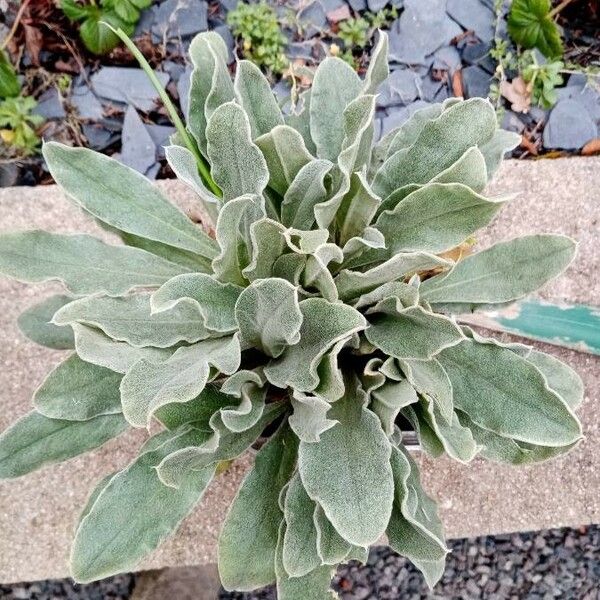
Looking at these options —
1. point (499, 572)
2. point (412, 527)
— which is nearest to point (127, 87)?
point (412, 527)

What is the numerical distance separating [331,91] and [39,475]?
0.88m

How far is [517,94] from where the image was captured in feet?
6.22

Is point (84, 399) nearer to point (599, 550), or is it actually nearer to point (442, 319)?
point (442, 319)

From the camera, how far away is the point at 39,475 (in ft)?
4.66

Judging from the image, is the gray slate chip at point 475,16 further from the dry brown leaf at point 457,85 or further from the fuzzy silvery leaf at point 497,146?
the fuzzy silvery leaf at point 497,146

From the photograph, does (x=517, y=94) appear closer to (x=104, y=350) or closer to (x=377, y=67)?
(x=377, y=67)

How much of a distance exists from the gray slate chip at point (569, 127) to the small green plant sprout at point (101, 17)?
1.02m

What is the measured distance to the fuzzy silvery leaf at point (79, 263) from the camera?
40.0 inches

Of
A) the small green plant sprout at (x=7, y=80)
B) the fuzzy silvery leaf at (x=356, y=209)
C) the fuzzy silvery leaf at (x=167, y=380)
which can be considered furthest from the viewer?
the small green plant sprout at (x=7, y=80)

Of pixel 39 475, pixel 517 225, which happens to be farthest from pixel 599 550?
pixel 39 475

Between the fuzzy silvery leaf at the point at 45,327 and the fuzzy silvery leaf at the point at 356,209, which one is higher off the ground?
the fuzzy silvery leaf at the point at 356,209

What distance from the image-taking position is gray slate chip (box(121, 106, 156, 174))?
1848 millimetres

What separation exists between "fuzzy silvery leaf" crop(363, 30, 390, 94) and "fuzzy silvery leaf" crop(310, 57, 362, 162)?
0.28ft

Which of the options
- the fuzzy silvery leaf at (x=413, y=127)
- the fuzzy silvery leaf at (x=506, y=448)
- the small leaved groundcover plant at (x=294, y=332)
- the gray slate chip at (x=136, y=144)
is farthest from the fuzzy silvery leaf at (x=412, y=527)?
the gray slate chip at (x=136, y=144)
